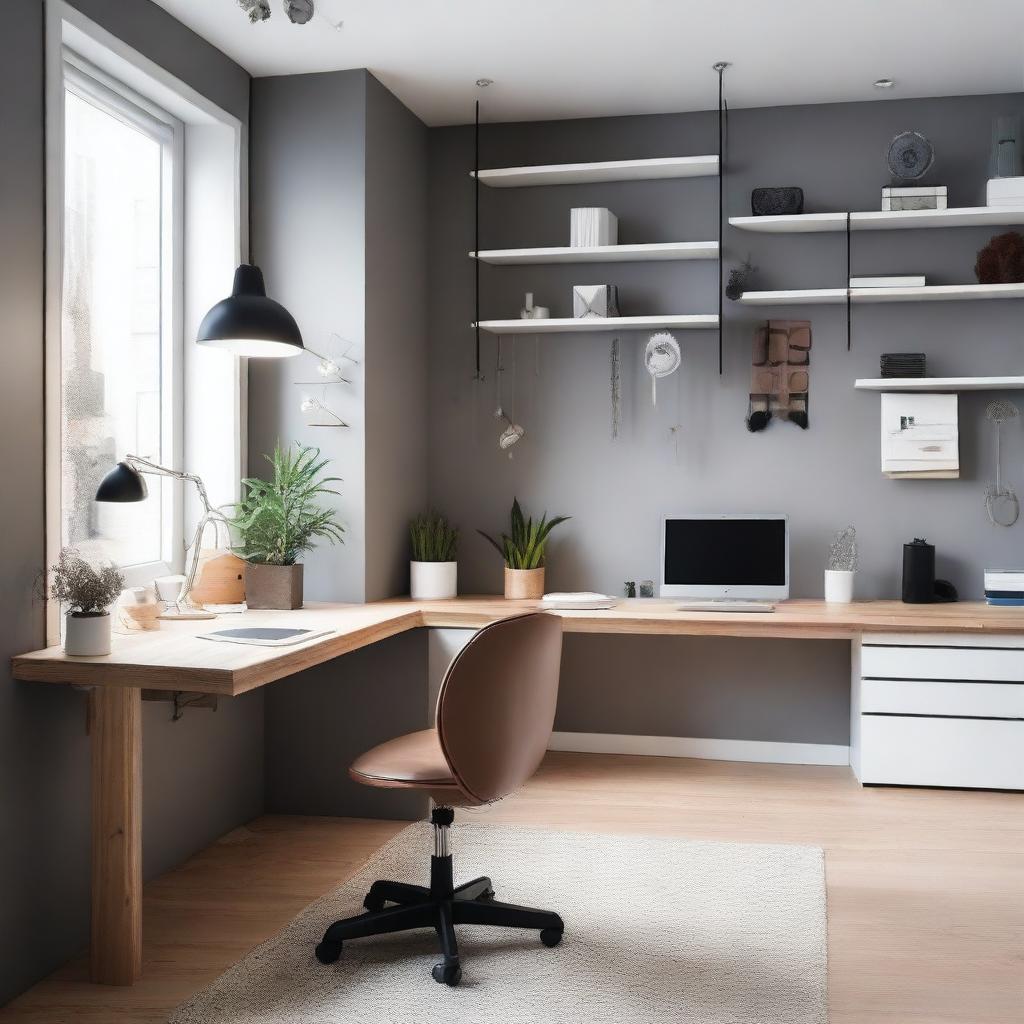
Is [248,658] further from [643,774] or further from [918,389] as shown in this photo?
[918,389]

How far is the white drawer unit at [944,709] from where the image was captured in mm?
3838

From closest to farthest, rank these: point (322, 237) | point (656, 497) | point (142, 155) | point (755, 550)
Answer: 1. point (142, 155)
2. point (322, 237)
3. point (755, 550)
4. point (656, 497)

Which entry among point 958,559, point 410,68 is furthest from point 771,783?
point 410,68

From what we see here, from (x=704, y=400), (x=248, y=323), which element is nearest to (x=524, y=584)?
(x=704, y=400)

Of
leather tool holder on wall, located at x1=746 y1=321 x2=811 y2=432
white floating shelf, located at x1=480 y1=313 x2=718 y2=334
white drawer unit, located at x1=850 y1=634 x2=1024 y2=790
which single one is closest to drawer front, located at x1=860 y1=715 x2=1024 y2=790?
white drawer unit, located at x1=850 y1=634 x2=1024 y2=790

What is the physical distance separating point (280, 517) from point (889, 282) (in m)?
2.41

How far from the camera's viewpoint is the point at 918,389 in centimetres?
428

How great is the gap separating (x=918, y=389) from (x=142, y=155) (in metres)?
2.92

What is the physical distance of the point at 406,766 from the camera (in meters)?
2.62

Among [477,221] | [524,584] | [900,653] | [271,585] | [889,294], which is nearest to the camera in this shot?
[271,585]

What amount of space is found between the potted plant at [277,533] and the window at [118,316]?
287 mm

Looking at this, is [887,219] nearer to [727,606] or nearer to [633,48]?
[633,48]

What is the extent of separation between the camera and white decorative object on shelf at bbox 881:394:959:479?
423 cm

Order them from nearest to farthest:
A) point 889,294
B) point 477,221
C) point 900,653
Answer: point 900,653 < point 889,294 < point 477,221
